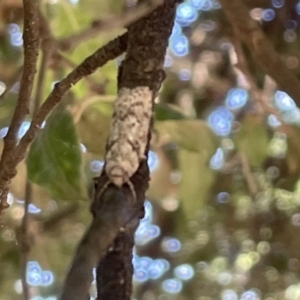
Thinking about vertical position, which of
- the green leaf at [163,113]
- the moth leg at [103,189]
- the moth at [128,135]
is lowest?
the moth leg at [103,189]

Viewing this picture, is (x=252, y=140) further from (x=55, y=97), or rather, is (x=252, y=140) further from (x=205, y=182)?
(x=55, y=97)

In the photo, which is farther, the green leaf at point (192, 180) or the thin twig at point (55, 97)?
the green leaf at point (192, 180)

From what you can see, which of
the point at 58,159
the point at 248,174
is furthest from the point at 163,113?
the point at 248,174

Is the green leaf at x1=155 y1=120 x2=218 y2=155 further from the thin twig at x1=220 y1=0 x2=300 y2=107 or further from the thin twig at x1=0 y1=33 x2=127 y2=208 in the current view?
the thin twig at x1=0 y1=33 x2=127 y2=208

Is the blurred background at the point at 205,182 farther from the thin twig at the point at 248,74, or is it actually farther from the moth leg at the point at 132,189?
the moth leg at the point at 132,189

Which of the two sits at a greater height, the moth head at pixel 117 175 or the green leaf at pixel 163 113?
the green leaf at pixel 163 113

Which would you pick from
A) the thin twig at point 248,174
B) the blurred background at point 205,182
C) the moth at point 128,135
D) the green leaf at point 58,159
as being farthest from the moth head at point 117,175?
the thin twig at point 248,174
